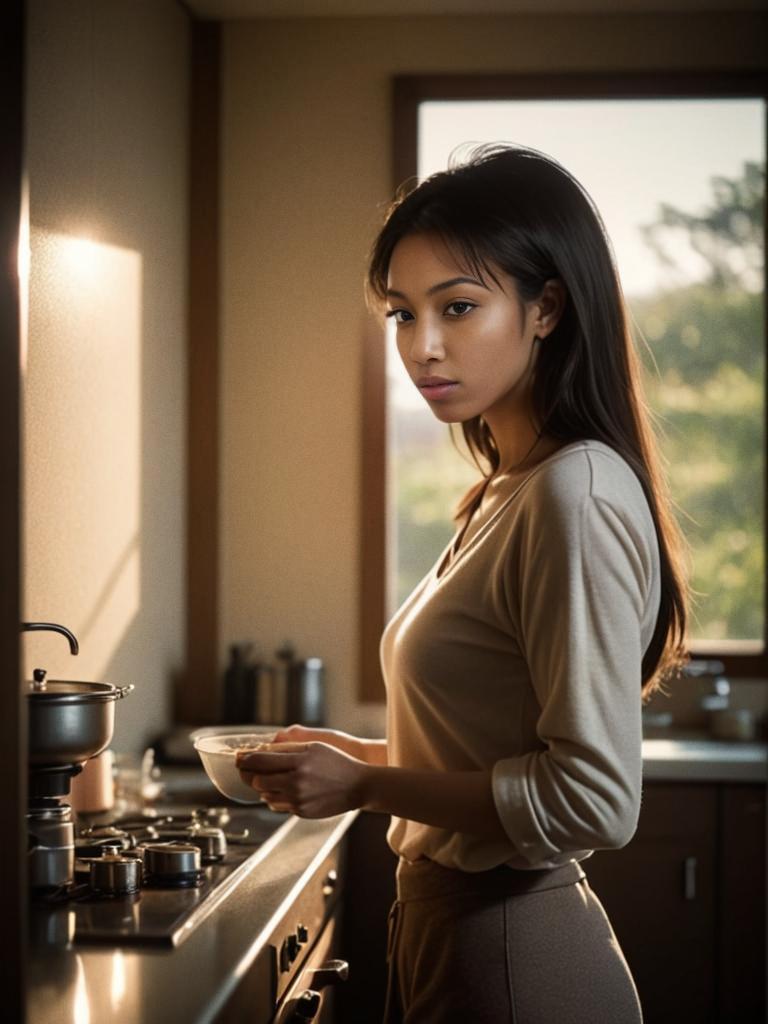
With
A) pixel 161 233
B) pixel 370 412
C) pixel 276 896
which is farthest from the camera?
pixel 370 412

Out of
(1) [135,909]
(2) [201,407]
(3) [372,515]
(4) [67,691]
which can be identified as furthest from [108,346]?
(1) [135,909]

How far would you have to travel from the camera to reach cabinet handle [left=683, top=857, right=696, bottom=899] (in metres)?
2.86

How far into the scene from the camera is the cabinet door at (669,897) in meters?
2.84

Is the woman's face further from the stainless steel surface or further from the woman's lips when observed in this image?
the stainless steel surface

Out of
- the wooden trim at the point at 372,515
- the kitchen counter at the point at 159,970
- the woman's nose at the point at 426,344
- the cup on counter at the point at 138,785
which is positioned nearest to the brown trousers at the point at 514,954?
the kitchen counter at the point at 159,970

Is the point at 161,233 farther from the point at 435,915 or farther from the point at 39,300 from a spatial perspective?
the point at 435,915

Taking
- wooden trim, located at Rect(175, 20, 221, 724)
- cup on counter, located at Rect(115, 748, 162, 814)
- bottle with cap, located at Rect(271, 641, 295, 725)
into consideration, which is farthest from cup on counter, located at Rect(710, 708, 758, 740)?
cup on counter, located at Rect(115, 748, 162, 814)

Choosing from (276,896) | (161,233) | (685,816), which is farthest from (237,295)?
(276,896)

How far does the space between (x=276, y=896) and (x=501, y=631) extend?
65cm

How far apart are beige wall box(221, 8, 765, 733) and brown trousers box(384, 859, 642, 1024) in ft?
6.39

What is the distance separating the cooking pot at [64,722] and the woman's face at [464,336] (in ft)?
1.93

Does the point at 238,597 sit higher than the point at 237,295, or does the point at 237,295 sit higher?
the point at 237,295

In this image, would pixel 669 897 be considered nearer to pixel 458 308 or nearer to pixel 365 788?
pixel 365 788

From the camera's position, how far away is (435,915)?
4.88ft
